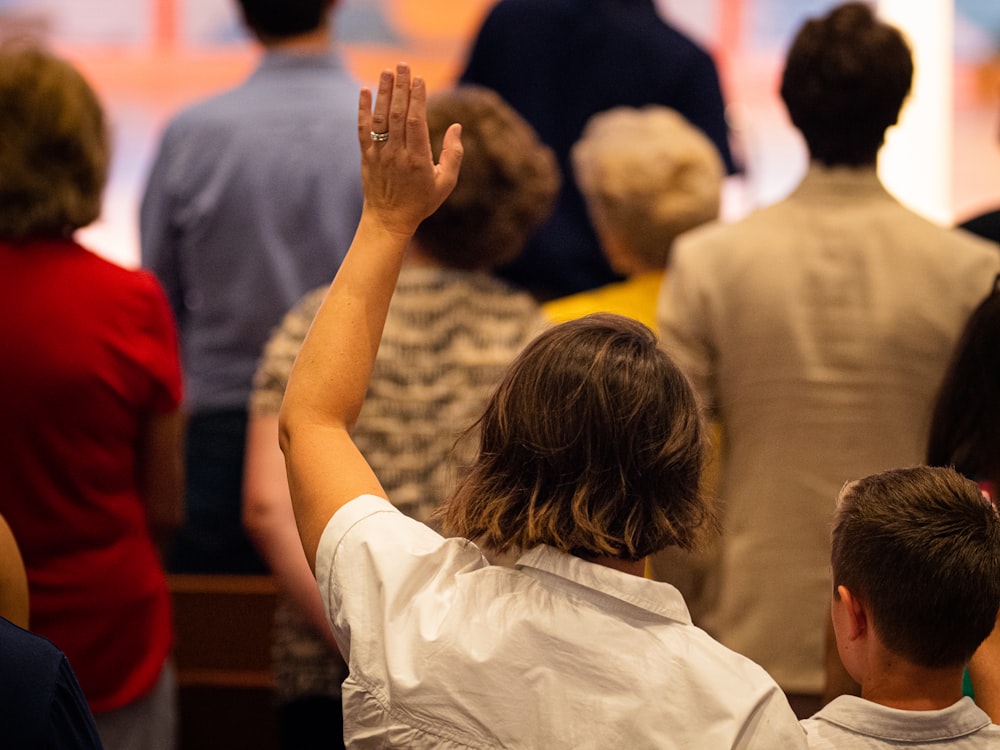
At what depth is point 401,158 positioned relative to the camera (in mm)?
1506

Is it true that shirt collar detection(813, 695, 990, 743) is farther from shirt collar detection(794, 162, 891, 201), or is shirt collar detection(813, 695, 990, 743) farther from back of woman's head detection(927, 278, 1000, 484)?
shirt collar detection(794, 162, 891, 201)

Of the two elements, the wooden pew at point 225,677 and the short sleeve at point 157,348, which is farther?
the wooden pew at point 225,677

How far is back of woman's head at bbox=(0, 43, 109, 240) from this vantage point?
7.11ft

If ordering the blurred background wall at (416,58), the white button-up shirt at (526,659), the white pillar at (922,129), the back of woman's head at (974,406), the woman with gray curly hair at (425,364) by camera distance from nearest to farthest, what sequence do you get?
1. the white button-up shirt at (526,659)
2. the back of woman's head at (974,406)
3. the woman with gray curly hair at (425,364)
4. the white pillar at (922,129)
5. the blurred background wall at (416,58)

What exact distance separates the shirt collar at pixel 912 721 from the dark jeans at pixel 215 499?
171cm

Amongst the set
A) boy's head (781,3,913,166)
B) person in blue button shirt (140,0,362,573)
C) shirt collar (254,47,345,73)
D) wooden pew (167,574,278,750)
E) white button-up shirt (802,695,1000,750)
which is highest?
boy's head (781,3,913,166)

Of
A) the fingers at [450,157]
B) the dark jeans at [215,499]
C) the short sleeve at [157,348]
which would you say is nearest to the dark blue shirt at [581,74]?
the dark jeans at [215,499]

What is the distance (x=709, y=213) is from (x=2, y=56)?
1.30 metres

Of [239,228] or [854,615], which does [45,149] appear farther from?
[854,615]

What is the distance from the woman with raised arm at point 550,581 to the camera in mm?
1264

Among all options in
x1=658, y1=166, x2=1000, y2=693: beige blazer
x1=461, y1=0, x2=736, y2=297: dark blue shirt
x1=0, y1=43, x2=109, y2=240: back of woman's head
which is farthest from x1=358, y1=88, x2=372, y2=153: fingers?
x1=461, y1=0, x2=736, y2=297: dark blue shirt

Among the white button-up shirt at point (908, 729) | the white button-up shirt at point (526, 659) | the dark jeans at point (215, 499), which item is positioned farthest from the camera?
the dark jeans at point (215, 499)

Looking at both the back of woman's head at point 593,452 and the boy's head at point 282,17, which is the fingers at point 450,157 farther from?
the boy's head at point 282,17

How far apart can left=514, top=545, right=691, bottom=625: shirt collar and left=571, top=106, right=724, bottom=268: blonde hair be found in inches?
59.5
